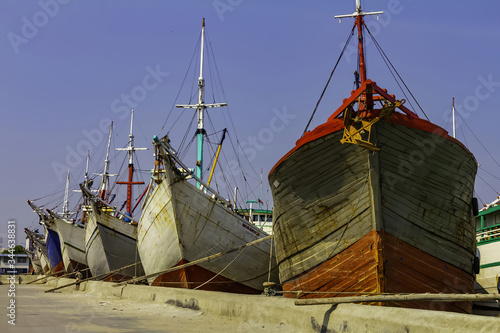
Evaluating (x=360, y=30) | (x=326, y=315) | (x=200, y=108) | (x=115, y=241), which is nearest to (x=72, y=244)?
(x=115, y=241)

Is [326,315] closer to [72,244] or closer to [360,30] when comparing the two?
[360,30]

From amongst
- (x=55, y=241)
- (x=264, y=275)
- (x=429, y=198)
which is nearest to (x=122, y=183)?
(x=55, y=241)

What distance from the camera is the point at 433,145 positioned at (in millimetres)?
8039

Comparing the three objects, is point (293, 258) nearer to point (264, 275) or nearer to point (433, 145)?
point (433, 145)

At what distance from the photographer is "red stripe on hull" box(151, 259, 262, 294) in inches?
538

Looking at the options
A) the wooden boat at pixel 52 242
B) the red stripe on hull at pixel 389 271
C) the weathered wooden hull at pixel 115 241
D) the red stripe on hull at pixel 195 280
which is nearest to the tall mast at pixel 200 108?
the weathered wooden hull at pixel 115 241

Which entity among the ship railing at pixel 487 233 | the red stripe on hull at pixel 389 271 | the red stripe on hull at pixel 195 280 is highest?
the ship railing at pixel 487 233

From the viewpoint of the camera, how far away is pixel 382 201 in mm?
7875

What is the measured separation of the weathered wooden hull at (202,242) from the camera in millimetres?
13844

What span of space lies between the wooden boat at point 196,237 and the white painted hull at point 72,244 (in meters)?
17.5

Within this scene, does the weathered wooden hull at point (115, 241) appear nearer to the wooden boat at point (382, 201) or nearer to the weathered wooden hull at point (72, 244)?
the weathered wooden hull at point (72, 244)

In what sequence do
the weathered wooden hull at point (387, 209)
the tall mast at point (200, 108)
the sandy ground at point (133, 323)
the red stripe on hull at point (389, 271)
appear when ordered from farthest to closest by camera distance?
1. the tall mast at point (200, 108)
2. the weathered wooden hull at point (387, 209)
3. the red stripe on hull at point (389, 271)
4. the sandy ground at point (133, 323)

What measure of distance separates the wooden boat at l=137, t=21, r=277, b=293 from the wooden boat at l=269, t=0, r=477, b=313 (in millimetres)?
5631

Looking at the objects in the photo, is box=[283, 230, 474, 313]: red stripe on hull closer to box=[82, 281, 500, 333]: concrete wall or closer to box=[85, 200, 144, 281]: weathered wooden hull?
box=[82, 281, 500, 333]: concrete wall
